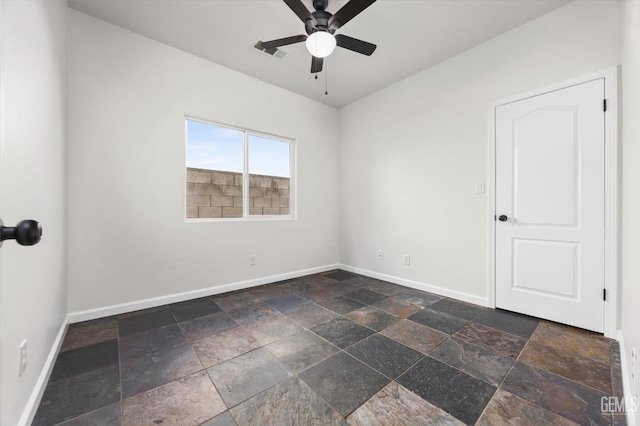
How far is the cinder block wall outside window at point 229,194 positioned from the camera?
3145mm

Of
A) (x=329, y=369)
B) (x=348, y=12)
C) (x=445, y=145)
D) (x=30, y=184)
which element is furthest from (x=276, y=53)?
(x=329, y=369)

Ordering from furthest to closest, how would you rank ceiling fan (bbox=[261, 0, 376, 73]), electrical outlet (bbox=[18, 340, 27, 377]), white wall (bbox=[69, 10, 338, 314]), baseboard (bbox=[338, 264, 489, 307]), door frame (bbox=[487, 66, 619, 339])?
baseboard (bbox=[338, 264, 489, 307]) < white wall (bbox=[69, 10, 338, 314]) < door frame (bbox=[487, 66, 619, 339]) < ceiling fan (bbox=[261, 0, 376, 73]) < electrical outlet (bbox=[18, 340, 27, 377])

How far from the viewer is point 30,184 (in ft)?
4.43

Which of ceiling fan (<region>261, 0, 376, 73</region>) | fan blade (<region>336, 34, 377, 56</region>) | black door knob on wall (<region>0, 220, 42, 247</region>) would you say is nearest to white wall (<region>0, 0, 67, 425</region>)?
black door knob on wall (<region>0, 220, 42, 247</region>)

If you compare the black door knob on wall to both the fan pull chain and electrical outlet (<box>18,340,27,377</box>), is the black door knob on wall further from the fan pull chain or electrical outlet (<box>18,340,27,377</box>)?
the fan pull chain

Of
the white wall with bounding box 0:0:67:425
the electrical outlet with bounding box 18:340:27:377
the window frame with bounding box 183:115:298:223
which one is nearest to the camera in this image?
the white wall with bounding box 0:0:67:425

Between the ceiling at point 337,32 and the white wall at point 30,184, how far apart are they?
2.33 ft

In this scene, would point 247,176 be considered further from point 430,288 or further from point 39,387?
point 430,288

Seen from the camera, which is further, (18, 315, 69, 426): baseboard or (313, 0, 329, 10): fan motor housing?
(313, 0, 329, 10): fan motor housing

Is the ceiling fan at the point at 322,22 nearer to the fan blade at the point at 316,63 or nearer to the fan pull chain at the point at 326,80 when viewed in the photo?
the fan blade at the point at 316,63

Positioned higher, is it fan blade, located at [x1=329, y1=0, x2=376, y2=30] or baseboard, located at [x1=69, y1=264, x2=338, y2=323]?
fan blade, located at [x1=329, y1=0, x2=376, y2=30]

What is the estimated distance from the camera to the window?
314cm

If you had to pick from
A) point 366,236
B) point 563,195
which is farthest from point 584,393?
point 366,236

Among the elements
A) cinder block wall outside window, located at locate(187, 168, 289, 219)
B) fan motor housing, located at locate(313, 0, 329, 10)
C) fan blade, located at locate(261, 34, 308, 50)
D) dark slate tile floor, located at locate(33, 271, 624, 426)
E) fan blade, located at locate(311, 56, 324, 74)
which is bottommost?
dark slate tile floor, located at locate(33, 271, 624, 426)
